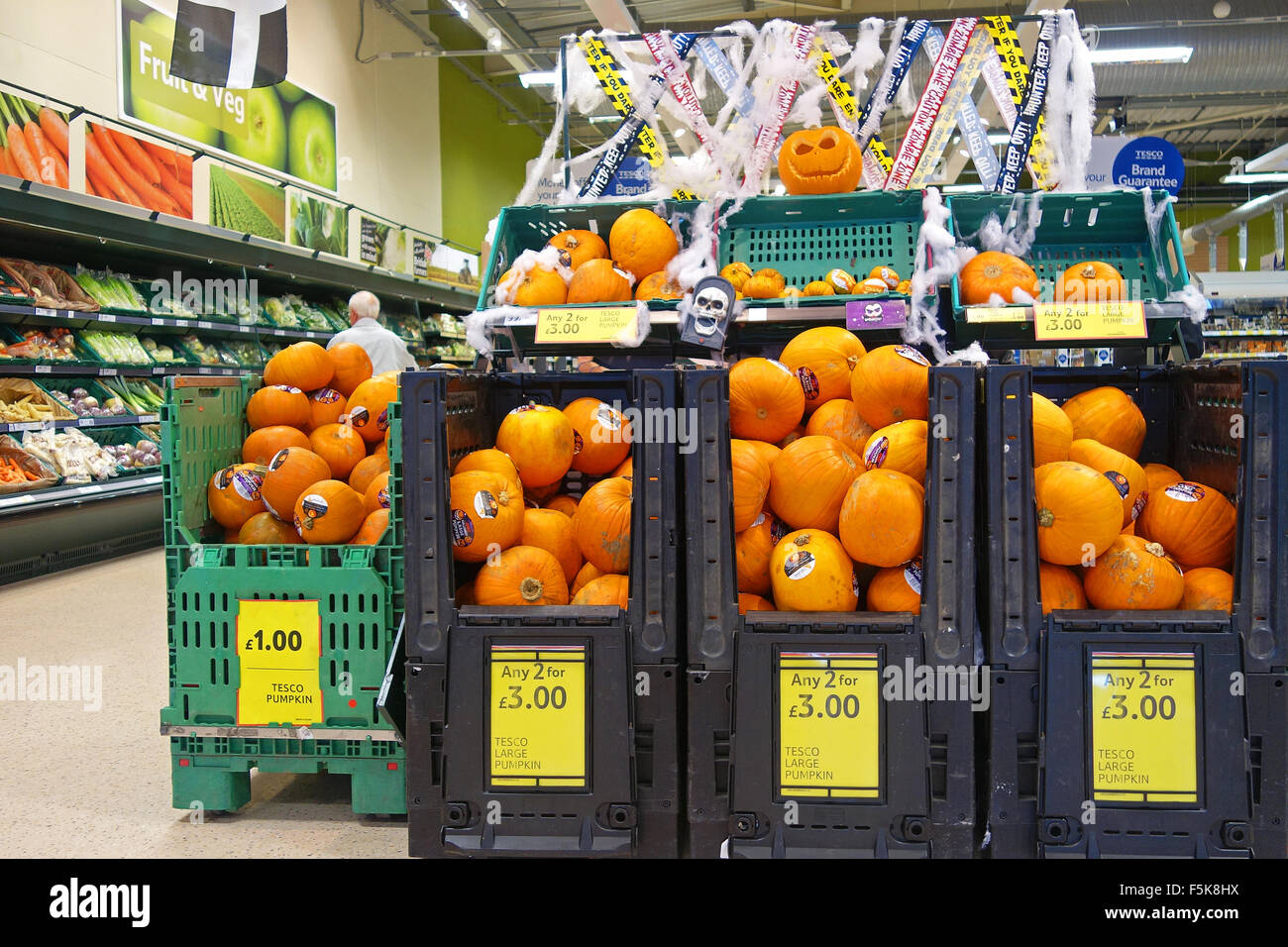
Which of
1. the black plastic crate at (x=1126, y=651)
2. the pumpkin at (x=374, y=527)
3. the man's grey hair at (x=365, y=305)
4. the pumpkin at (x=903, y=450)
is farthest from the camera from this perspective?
the man's grey hair at (x=365, y=305)

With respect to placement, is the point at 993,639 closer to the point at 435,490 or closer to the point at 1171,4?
the point at 435,490

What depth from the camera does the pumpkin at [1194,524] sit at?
1.56m

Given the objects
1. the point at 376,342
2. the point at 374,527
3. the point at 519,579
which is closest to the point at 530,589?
the point at 519,579

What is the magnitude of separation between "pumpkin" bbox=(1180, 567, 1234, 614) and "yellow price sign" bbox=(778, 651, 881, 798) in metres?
0.56

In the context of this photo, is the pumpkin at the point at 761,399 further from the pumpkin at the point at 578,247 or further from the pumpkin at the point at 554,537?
the pumpkin at the point at 578,247

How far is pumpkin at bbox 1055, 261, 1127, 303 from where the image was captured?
7.54ft

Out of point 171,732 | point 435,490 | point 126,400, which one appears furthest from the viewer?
point 126,400

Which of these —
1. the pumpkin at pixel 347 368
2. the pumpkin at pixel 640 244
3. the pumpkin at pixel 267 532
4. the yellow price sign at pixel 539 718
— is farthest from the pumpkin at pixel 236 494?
the yellow price sign at pixel 539 718

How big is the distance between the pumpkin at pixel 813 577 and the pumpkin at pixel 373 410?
136 cm

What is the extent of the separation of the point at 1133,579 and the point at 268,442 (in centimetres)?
205

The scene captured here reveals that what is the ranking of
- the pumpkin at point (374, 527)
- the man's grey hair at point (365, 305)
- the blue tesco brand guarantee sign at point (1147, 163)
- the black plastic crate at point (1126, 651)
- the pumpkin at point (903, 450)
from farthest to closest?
the blue tesco brand guarantee sign at point (1147, 163) < the man's grey hair at point (365, 305) < the pumpkin at point (374, 527) < the pumpkin at point (903, 450) < the black plastic crate at point (1126, 651)
